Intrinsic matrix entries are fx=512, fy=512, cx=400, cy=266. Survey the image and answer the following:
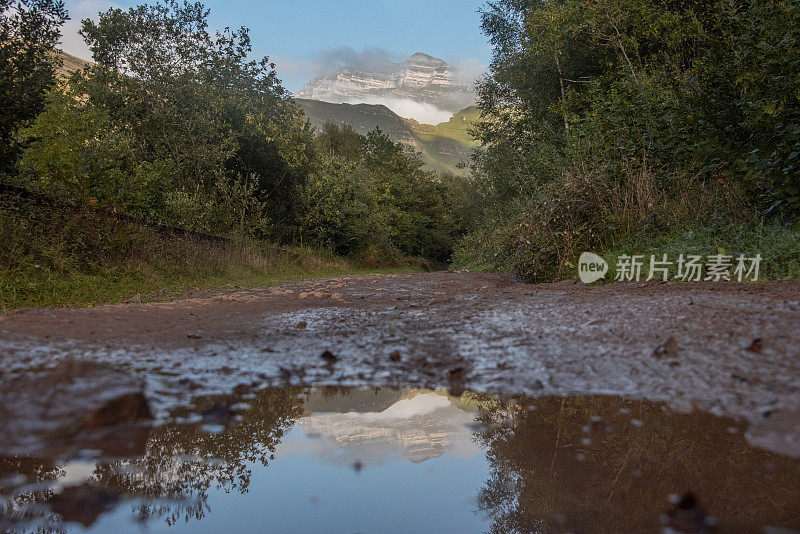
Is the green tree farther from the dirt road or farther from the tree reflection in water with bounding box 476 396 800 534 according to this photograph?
the tree reflection in water with bounding box 476 396 800 534

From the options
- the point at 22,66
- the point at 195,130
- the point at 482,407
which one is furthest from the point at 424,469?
the point at 195,130

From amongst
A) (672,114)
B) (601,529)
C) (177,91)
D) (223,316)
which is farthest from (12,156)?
(672,114)

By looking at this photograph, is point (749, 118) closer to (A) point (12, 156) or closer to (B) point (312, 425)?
(B) point (312, 425)

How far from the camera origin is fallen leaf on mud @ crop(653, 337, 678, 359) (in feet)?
10.0

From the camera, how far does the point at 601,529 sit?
1.42m

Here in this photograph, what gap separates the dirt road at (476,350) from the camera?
2484mm

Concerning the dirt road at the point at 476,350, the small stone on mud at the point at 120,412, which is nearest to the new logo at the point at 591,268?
the dirt road at the point at 476,350

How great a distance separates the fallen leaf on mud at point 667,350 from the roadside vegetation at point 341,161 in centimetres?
319

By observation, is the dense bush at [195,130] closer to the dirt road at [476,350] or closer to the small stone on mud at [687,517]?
the dirt road at [476,350]

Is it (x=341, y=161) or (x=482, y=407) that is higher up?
(x=341, y=161)

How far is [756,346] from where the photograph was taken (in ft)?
9.55

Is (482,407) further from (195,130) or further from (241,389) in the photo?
(195,130)

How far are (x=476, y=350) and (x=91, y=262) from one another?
7.68 m

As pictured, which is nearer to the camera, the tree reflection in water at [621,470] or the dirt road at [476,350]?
the tree reflection in water at [621,470]
